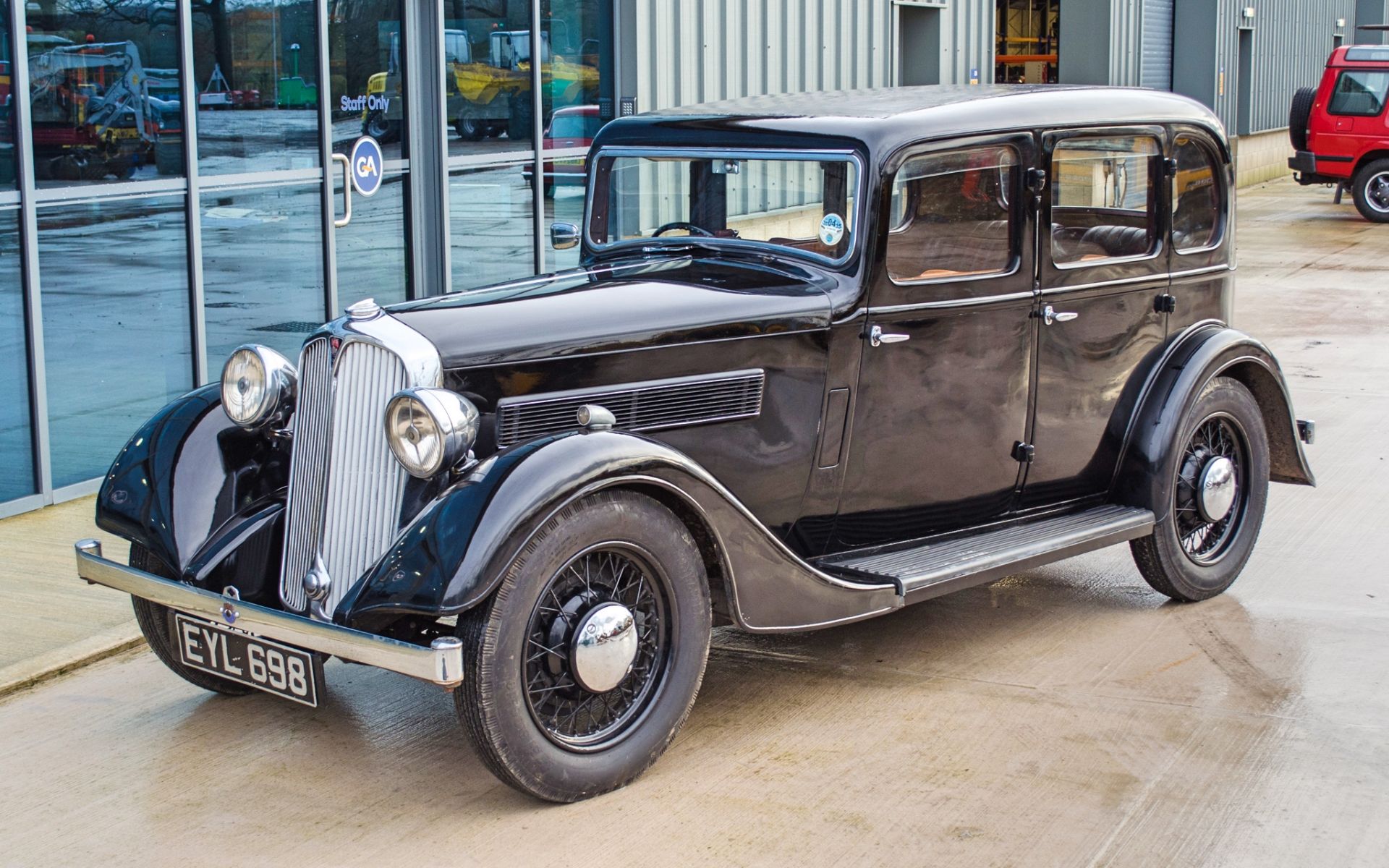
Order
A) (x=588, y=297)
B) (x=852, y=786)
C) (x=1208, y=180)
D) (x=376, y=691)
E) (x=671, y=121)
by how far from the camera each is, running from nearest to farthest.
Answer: (x=852, y=786), (x=588, y=297), (x=376, y=691), (x=671, y=121), (x=1208, y=180)

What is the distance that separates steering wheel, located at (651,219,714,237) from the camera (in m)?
5.04

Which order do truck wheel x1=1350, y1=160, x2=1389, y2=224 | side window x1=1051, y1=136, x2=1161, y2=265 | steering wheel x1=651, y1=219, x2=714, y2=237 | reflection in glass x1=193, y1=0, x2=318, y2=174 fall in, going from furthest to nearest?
truck wheel x1=1350, y1=160, x2=1389, y2=224 → reflection in glass x1=193, y1=0, x2=318, y2=174 → side window x1=1051, y1=136, x2=1161, y2=265 → steering wheel x1=651, y1=219, x2=714, y2=237

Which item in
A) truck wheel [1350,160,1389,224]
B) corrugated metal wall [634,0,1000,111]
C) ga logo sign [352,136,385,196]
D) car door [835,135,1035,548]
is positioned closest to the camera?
car door [835,135,1035,548]

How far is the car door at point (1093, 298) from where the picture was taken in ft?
16.7

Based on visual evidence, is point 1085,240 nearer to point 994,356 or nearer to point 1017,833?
point 994,356

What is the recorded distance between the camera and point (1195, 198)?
5.63m

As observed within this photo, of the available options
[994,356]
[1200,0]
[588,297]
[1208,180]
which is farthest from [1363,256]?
[588,297]

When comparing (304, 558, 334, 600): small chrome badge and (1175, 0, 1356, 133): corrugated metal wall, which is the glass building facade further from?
(1175, 0, 1356, 133): corrugated metal wall

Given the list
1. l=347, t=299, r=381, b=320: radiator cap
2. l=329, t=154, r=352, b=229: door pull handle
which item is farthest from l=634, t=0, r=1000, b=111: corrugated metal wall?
l=347, t=299, r=381, b=320: radiator cap

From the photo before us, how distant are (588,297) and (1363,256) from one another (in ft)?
48.0

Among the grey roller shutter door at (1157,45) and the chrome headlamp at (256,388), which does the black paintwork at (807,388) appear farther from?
the grey roller shutter door at (1157,45)

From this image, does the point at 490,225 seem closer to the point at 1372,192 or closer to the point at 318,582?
the point at 318,582

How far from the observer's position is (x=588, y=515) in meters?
3.74

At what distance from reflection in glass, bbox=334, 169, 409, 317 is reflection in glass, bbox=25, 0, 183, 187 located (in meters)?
1.28
